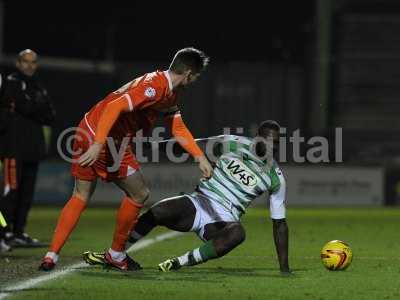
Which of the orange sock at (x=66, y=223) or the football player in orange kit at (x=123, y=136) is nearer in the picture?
the football player in orange kit at (x=123, y=136)

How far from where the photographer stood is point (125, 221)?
910cm

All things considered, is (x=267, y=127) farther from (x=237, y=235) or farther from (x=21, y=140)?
(x=21, y=140)

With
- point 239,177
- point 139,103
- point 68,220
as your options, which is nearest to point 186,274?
point 239,177

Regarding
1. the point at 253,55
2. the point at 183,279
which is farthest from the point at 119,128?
the point at 253,55

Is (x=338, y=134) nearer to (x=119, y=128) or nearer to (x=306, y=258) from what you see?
(x=306, y=258)

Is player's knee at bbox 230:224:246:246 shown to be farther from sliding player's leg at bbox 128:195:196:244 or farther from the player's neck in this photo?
the player's neck

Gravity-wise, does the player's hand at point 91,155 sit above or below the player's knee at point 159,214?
above

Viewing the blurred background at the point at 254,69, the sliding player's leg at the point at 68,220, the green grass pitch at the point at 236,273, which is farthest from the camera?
the blurred background at the point at 254,69

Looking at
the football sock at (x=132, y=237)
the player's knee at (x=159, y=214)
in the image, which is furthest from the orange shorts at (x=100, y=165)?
the football sock at (x=132, y=237)

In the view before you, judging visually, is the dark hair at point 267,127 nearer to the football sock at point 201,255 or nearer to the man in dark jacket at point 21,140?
the football sock at point 201,255

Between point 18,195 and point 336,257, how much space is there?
4.45 meters

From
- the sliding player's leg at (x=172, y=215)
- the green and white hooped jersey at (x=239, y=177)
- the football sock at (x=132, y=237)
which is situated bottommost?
the football sock at (x=132, y=237)

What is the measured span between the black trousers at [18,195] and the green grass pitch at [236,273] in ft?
2.14

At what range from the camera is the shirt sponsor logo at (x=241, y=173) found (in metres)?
9.16
